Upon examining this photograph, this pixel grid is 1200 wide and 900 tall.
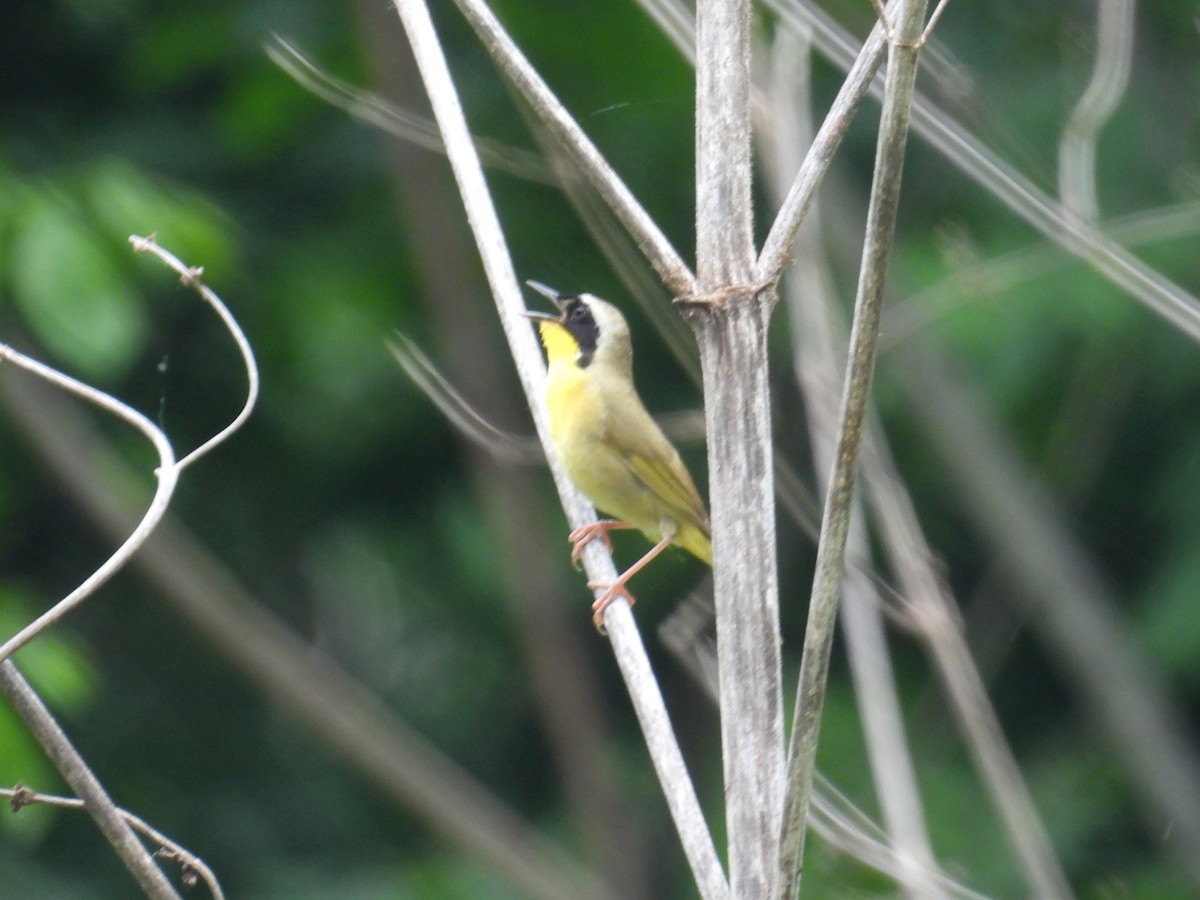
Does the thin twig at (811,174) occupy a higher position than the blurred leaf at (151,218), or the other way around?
the thin twig at (811,174)

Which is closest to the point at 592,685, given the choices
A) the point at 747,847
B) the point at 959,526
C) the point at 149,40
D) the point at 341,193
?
the point at 959,526

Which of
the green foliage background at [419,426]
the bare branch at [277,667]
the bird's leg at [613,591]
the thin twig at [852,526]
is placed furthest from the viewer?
the green foliage background at [419,426]

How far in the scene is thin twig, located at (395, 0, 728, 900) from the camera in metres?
2.09

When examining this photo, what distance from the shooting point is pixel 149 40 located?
635 cm

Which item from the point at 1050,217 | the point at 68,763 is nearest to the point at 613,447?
the point at 1050,217

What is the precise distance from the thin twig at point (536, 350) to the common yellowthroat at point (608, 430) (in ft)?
3.78

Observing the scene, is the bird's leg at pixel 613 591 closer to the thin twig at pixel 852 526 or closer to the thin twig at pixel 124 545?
the thin twig at pixel 852 526

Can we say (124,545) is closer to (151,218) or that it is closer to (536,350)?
(536,350)

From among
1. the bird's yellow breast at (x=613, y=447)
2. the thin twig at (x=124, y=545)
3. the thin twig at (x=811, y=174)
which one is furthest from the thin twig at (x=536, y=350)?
the bird's yellow breast at (x=613, y=447)

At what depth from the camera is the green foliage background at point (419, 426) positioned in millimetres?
6020

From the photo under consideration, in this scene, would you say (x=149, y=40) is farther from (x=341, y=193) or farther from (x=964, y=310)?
(x=964, y=310)

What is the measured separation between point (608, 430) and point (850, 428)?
10.1ft

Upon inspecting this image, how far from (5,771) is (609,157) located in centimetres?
327

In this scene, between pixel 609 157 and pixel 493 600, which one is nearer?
pixel 609 157
